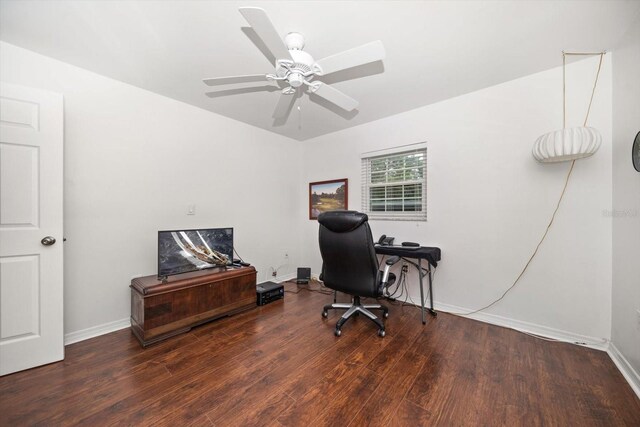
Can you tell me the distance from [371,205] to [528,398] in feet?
7.98

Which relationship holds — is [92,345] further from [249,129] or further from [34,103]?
[249,129]

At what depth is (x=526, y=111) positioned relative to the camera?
226 centimetres

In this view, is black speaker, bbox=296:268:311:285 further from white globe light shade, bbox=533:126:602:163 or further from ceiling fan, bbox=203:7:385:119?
white globe light shade, bbox=533:126:602:163

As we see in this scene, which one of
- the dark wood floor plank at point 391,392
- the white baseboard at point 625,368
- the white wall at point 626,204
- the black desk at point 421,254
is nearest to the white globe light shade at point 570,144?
the white wall at point 626,204

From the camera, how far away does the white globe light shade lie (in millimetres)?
1787

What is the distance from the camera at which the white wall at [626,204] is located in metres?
1.61

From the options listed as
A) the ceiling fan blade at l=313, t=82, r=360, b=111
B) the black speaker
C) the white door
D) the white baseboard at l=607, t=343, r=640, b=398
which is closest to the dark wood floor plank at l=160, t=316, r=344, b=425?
the white door

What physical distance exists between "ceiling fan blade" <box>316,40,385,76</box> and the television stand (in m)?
2.23

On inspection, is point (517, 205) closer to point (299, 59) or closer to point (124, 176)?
point (299, 59)

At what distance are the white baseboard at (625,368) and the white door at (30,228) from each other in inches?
161

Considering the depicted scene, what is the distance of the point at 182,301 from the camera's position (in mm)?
2217

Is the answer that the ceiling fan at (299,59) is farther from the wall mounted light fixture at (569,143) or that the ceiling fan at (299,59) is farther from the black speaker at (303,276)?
Answer: the black speaker at (303,276)

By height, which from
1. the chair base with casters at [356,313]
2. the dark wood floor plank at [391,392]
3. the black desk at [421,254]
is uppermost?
the black desk at [421,254]

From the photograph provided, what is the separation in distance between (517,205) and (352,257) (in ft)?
5.72
